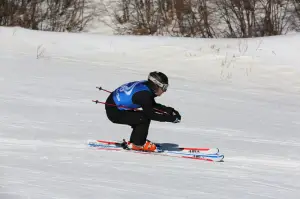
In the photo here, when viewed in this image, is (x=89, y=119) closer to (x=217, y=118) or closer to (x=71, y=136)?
(x=71, y=136)

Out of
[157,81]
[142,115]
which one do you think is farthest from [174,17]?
[157,81]

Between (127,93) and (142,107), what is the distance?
0.26 metres

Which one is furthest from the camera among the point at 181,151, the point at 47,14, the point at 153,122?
the point at 47,14

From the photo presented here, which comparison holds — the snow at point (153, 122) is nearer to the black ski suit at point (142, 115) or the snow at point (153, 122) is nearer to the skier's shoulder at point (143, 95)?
the black ski suit at point (142, 115)

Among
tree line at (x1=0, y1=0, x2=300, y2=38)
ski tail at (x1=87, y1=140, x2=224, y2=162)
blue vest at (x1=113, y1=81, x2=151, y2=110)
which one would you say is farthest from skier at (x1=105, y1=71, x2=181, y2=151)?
tree line at (x1=0, y1=0, x2=300, y2=38)

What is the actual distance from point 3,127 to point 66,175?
2823mm

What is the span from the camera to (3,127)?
8.01 meters

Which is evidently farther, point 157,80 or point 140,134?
point 140,134

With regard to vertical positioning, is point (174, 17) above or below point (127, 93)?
above

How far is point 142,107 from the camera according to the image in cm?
683

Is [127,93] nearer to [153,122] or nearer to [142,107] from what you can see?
[142,107]

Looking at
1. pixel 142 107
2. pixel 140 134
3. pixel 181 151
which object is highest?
pixel 142 107

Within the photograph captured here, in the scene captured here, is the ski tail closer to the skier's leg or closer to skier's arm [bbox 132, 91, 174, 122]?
the skier's leg

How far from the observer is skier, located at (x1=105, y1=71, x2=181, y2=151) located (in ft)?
22.4
